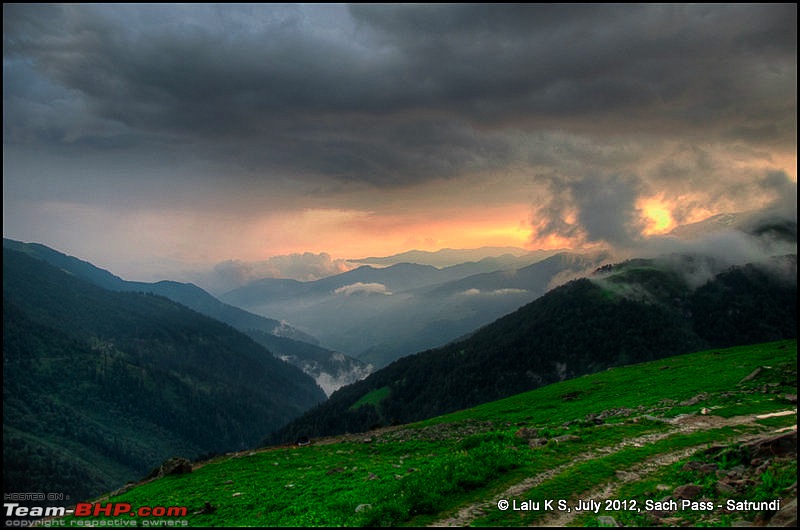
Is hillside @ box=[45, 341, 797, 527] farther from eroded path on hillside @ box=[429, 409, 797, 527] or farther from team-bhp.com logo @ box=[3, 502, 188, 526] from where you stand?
team-bhp.com logo @ box=[3, 502, 188, 526]

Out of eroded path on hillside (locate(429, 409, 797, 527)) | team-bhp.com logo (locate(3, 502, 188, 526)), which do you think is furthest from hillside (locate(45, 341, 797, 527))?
team-bhp.com logo (locate(3, 502, 188, 526))

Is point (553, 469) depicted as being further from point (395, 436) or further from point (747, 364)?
point (747, 364)

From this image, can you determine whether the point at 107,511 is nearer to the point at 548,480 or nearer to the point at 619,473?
the point at 548,480

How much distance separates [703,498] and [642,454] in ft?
21.4

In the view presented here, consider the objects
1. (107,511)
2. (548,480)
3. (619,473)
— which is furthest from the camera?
(107,511)

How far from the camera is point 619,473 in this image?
1998 cm

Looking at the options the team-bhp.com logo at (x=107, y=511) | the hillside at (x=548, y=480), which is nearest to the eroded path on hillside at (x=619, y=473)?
the hillside at (x=548, y=480)

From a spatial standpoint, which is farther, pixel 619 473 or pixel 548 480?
pixel 619 473

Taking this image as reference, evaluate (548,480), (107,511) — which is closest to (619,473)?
(548,480)

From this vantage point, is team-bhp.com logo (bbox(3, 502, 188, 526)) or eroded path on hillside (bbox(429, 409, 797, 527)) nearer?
eroded path on hillside (bbox(429, 409, 797, 527))

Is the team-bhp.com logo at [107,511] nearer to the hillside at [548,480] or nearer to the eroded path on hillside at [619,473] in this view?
the hillside at [548,480]

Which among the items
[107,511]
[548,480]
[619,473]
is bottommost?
[107,511]

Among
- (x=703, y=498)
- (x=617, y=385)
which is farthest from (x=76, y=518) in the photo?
(x=617, y=385)

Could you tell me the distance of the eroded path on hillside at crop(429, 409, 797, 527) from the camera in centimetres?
1612
